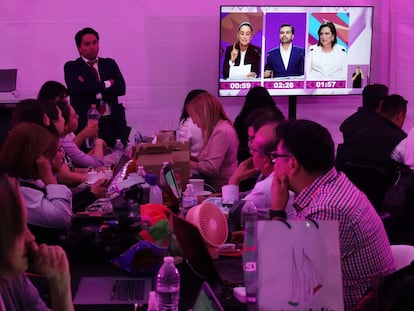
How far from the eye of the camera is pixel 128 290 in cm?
218

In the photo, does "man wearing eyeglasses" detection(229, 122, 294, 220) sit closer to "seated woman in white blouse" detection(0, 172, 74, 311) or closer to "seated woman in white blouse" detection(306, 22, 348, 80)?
"seated woman in white blouse" detection(0, 172, 74, 311)

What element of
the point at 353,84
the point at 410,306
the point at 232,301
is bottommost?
the point at 232,301

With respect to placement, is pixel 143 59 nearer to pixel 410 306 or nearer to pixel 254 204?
pixel 254 204

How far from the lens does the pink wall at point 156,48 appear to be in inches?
283

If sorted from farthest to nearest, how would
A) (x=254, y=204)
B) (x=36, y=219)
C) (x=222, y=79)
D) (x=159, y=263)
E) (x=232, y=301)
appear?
(x=222, y=79) < (x=254, y=204) < (x=36, y=219) < (x=159, y=263) < (x=232, y=301)

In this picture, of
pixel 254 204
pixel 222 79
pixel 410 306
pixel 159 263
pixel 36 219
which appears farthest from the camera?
pixel 222 79

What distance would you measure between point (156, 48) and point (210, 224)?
5.10m

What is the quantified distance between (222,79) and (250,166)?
335cm

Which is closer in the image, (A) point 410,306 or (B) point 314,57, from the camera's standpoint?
(A) point 410,306

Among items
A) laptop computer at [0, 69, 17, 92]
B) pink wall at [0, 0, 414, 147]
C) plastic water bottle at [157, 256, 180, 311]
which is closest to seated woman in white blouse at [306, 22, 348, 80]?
pink wall at [0, 0, 414, 147]

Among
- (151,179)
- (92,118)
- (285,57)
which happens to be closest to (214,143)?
(151,179)

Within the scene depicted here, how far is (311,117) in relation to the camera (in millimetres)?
7602

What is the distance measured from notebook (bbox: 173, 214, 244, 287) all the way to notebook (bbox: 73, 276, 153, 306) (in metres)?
0.17

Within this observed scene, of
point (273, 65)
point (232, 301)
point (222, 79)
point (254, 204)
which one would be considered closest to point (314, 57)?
point (273, 65)
